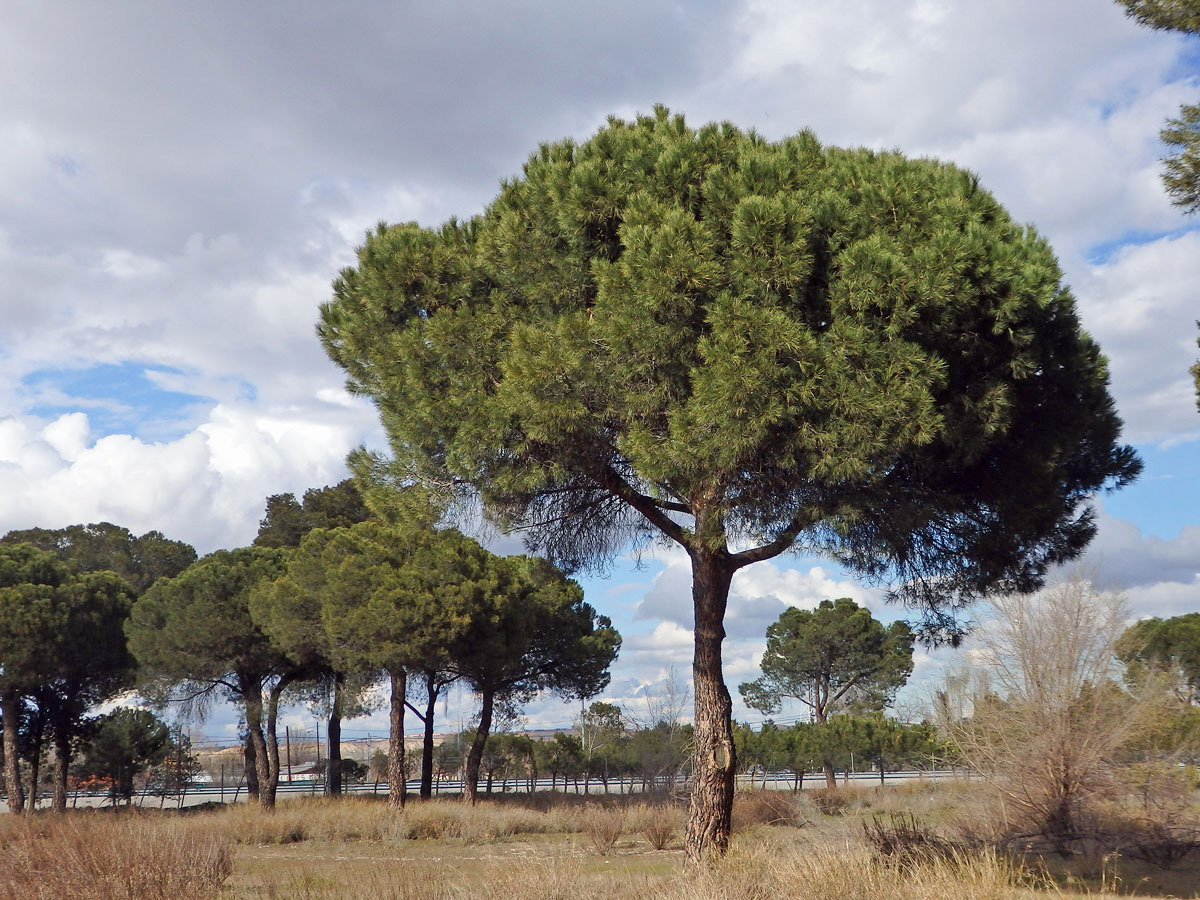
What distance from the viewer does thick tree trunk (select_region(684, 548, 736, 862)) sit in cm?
915

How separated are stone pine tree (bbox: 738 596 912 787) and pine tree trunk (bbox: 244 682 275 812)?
21.1 metres

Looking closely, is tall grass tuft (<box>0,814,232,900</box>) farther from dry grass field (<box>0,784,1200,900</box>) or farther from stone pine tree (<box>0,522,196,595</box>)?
stone pine tree (<box>0,522,196,595</box>)

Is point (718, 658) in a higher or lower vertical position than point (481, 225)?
lower

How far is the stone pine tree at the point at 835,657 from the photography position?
3809cm

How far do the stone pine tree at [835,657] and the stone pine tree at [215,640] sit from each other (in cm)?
→ 2125

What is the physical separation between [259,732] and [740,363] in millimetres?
23489

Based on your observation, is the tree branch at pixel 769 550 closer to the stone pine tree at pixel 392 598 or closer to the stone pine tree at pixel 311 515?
the stone pine tree at pixel 392 598

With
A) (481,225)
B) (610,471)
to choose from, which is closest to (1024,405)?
(610,471)

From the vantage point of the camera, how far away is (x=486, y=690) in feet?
83.8

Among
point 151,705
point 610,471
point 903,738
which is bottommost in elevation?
point 903,738

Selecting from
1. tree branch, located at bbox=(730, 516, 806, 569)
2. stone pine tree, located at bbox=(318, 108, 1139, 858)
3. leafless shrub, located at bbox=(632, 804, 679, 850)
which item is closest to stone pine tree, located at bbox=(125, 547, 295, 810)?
leafless shrub, located at bbox=(632, 804, 679, 850)

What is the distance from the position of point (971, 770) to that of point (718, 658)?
24.5ft

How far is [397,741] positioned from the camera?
2302 centimetres

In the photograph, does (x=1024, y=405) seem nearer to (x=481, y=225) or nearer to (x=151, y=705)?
(x=481, y=225)
